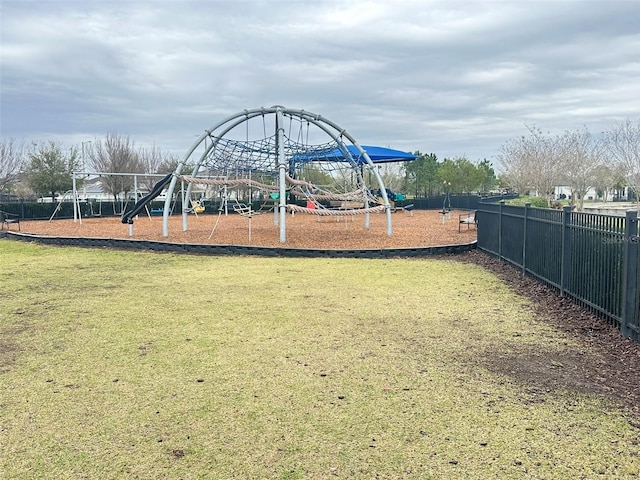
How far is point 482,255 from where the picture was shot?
41.3 feet

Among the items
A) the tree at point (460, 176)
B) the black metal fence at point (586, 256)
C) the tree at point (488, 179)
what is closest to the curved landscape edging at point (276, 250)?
the black metal fence at point (586, 256)

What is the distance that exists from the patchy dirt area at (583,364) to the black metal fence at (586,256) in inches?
7.7

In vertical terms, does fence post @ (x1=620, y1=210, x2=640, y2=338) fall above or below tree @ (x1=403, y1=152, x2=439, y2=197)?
below

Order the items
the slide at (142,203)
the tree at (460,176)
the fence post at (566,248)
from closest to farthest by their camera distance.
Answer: the fence post at (566,248), the slide at (142,203), the tree at (460,176)

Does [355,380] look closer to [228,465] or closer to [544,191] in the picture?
[228,465]

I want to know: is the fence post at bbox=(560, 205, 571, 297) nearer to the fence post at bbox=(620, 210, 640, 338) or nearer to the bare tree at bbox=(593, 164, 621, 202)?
the fence post at bbox=(620, 210, 640, 338)

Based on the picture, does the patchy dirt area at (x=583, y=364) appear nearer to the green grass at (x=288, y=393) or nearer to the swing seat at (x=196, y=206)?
the green grass at (x=288, y=393)

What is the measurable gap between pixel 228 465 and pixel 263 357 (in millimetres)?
1925

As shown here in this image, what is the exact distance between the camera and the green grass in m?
3.04

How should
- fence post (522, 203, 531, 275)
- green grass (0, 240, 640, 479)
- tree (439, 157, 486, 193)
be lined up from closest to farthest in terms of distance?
green grass (0, 240, 640, 479), fence post (522, 203, 531, 275), tree (439, 157, 486, 193)

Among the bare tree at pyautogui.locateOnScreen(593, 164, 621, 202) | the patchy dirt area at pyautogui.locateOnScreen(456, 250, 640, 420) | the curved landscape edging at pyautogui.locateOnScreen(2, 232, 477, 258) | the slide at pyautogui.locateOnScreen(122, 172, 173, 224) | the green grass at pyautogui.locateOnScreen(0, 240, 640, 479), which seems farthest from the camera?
Result: the bare tree at pyautogui.locateOnScreen(593, 164, 621, 202)

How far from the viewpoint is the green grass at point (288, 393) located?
9.99ft

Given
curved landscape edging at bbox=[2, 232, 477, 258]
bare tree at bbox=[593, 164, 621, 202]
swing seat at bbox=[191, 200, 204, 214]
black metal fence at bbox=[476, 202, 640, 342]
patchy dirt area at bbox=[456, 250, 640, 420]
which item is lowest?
patchy dirt area at bbox=[456, 250, 640, 420]

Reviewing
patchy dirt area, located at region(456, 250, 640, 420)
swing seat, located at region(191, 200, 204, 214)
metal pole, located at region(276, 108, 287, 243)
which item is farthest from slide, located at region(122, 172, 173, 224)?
patchy dirt area, located at region(456, 250, 640, 420)
